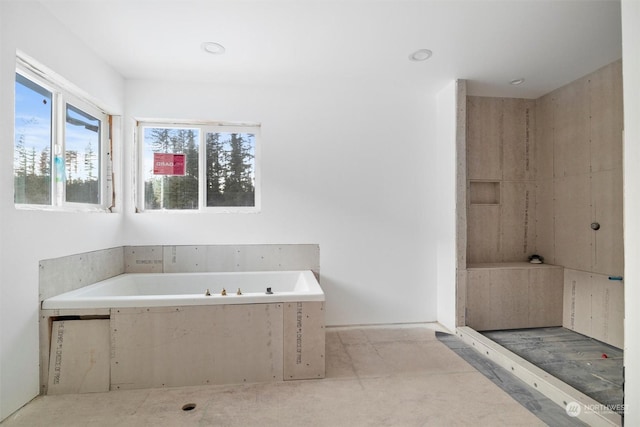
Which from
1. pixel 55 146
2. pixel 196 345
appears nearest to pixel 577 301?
pixel 196 345

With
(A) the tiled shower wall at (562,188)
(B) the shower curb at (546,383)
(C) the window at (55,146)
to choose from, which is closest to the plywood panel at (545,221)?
(A) the tiled shower wall at (562,188)

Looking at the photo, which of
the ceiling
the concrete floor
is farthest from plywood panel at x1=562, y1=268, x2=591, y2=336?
the ceiling

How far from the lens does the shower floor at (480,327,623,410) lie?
197cm

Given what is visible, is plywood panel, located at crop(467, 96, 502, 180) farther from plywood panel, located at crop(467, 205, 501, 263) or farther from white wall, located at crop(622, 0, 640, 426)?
white wall, located at crop(622, 0, 640, 426)

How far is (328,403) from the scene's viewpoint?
185 cm

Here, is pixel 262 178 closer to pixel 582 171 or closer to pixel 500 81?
pixel 500 81

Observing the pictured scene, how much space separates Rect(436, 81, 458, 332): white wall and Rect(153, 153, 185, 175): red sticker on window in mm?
2594

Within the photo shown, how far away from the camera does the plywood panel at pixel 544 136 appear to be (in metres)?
3.18

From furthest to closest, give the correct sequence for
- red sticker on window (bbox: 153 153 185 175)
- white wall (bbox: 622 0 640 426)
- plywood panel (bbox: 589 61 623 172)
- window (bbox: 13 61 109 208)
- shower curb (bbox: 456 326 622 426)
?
1. red sticker on window (bbox: 153 153 185 175)
2. plywood panel (bbox: 589 61 623 172)
3. window (bbox: 13 61 109 208)
4. shower curb (bbox: 456 326 622 426)
5. white wall (bbox: 622 0 640 426)

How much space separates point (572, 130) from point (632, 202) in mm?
1930

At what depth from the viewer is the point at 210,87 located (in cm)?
298

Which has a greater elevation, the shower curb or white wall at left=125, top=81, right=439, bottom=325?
white wall at left=125, top=81, right=439, bottom=325

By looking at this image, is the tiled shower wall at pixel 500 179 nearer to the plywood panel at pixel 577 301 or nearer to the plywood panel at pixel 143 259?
the plywood panel at pixel 577 301

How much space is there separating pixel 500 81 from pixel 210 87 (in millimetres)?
2782
